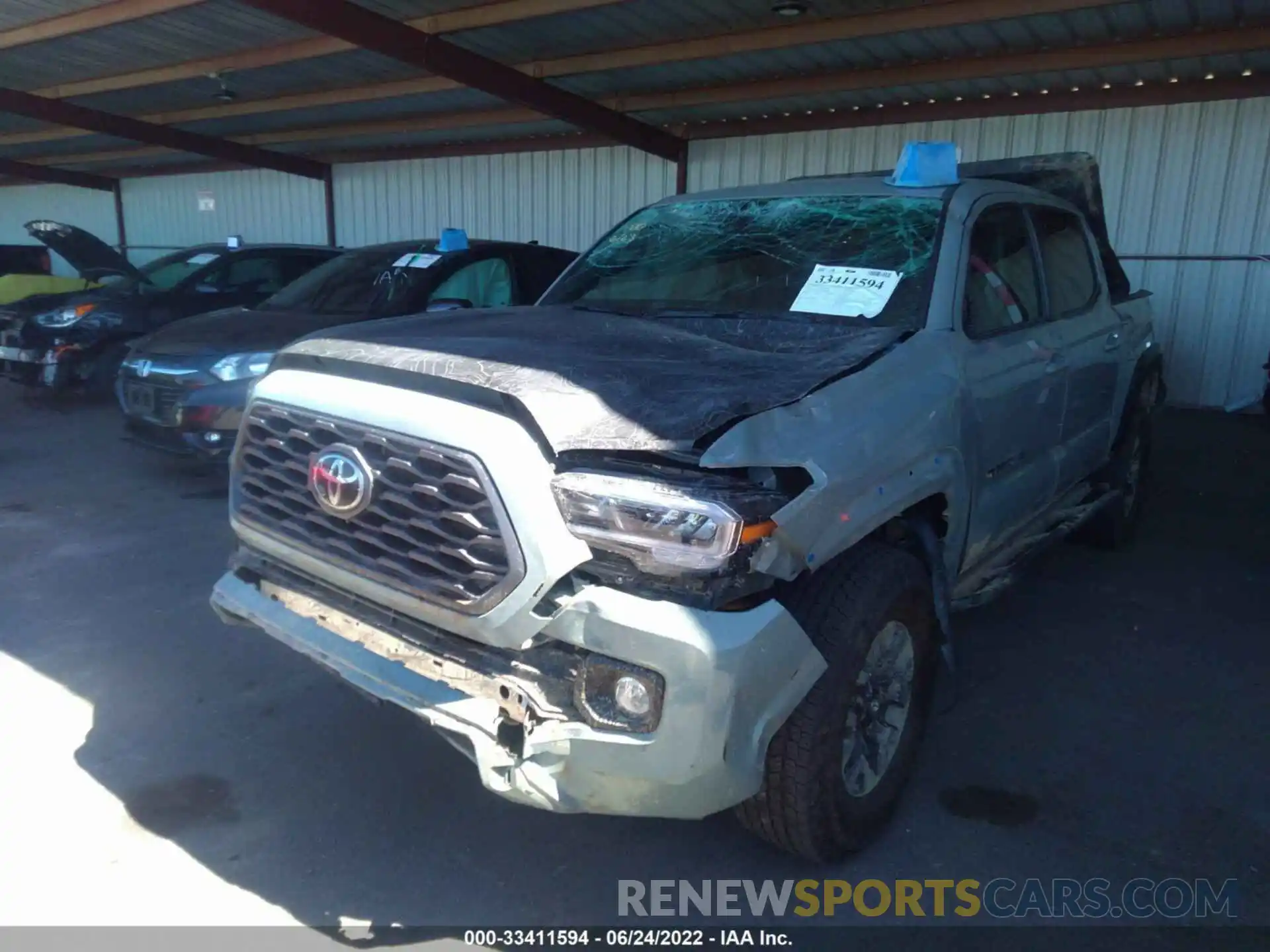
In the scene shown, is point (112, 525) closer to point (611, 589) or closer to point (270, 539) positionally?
point (270, 539)

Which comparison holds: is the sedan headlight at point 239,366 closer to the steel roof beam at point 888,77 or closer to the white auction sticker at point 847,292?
the white auction sticker at point 847,292

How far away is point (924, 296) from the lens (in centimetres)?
323

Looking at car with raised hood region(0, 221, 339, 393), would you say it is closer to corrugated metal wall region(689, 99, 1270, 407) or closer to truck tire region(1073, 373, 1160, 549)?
truck tire region(1073, 373, 1160, 549)

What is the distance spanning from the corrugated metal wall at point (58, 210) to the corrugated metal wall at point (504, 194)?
8.52 metres

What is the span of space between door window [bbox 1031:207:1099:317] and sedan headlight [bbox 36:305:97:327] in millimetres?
8451

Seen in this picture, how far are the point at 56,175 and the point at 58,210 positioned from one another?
3.78 m

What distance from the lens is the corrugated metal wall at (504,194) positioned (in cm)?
1303

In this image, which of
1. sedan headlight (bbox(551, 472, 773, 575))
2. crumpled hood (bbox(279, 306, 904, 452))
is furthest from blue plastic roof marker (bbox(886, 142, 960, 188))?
sedan headlight (bbox(551, 472, 773, 575))

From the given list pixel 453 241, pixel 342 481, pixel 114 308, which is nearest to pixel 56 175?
pixel 114 308

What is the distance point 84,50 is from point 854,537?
11776 mm

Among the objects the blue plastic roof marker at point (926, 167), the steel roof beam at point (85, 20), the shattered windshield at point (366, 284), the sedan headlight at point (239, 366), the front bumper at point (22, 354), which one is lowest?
the front bumper at point (22, 354)

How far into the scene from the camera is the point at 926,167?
12.5 ft

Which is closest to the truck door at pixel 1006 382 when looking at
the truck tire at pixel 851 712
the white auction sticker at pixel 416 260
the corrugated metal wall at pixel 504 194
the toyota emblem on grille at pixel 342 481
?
the truck tire at pixel 851 712

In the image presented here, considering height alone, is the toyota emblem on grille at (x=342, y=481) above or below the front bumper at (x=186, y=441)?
above
